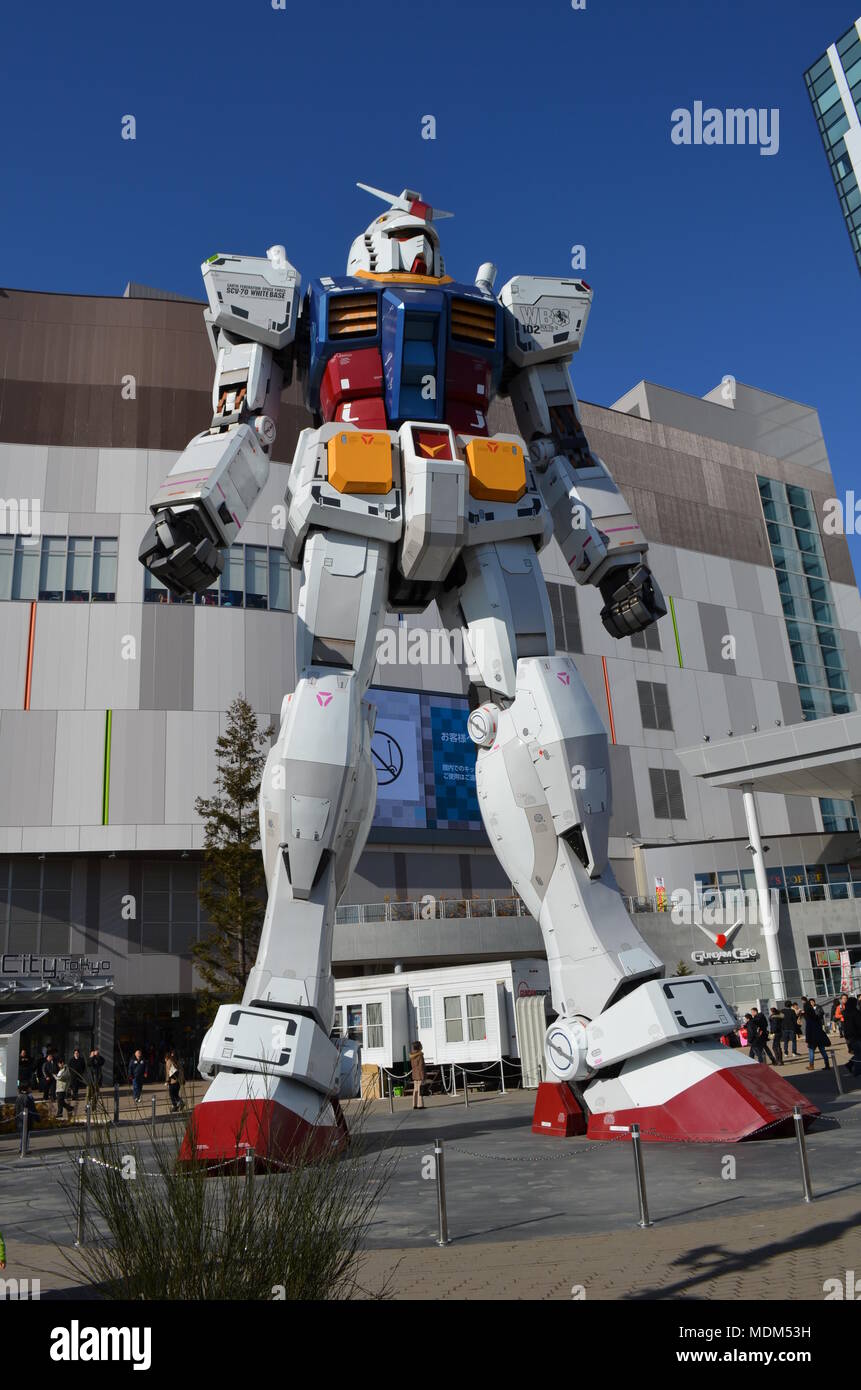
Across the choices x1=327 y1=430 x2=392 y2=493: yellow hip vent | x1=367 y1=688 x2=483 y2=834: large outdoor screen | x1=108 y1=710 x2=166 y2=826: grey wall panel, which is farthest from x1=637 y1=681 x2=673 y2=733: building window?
x1=327 y1=430 x2=392 y2=493: yellow hip vent

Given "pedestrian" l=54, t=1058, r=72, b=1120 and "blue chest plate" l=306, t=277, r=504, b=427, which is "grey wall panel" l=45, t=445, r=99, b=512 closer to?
"pedestrian" l=54, t=1058, r=72, b=1120

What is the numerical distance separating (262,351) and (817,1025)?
515 inches

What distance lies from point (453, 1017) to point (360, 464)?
14.3m

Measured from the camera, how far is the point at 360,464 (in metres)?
8.09

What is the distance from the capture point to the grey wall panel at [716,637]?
4372 centimetres

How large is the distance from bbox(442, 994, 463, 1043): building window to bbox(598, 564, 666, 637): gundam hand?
41.9 ft

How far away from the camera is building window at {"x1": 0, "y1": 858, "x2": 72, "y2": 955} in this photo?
3039cm

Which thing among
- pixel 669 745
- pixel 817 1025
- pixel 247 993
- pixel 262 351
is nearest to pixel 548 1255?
pixel 247 993

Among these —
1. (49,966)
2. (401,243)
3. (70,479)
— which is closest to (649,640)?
(70,479)

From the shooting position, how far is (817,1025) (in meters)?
15.5

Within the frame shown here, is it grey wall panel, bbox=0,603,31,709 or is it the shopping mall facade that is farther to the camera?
grey wall panel, bbox=0,603,31,709

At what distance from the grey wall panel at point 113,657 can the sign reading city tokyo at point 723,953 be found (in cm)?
1979

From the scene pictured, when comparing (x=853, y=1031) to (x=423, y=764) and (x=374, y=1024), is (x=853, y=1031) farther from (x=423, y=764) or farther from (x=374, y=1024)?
(x=423, y=764)

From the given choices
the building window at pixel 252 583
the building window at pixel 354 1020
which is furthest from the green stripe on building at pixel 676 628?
the building window at pixel 354 1020
